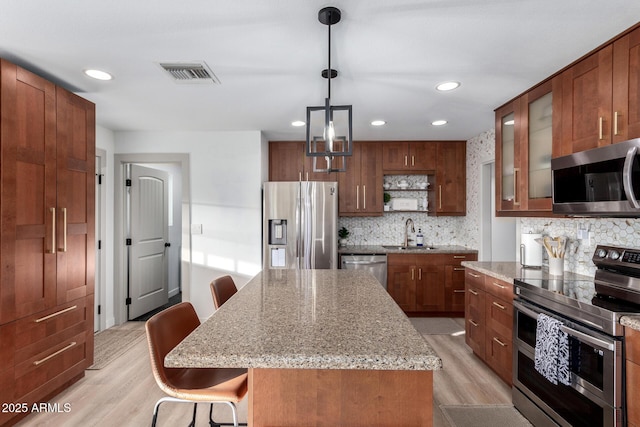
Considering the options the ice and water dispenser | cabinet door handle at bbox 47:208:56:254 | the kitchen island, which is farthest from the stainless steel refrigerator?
the kitchen island

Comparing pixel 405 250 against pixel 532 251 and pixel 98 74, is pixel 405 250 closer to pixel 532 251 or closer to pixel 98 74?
pixel 532 251

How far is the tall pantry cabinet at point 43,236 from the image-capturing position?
202 centimetres

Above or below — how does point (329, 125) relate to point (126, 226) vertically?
above

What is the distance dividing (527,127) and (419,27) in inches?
58.0

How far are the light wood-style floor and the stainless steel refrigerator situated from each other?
1.57m

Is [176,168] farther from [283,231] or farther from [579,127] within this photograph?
[579,127]

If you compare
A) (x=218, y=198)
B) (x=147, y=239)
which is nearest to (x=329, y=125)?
(x=218, y=198)

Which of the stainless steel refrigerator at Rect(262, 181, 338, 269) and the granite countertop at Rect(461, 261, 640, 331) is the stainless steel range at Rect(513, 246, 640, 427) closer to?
the granite countertop at Rect(461, 261, 640, 331)

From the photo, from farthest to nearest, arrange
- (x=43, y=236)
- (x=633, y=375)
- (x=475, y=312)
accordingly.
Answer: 1. (x=475, y=312)
2. (x=43, y=236)
3. (x=633, y=375)

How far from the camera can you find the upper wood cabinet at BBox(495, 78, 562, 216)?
2447mm

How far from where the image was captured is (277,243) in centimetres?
396

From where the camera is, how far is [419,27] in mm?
1778

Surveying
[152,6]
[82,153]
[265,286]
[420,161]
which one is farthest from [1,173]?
[420,161]

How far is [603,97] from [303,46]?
1774mm
